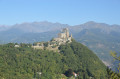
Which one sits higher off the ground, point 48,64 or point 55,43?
point 55,43

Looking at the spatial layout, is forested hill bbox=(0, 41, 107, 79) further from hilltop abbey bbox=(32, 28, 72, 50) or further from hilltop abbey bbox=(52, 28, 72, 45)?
hilltop abbey bbox=(52, 28, 72, 45)

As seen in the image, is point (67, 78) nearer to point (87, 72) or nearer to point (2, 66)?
point (87, 72)

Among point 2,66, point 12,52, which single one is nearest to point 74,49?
point 12,52

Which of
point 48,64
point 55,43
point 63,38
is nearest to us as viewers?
point 48,64

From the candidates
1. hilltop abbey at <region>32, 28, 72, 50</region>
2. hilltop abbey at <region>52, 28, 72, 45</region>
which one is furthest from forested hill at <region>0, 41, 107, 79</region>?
hilltop abbey at <region>52, 28, 72, 45</region>

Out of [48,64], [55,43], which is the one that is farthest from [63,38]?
[48,64]

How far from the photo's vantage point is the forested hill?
65.0m

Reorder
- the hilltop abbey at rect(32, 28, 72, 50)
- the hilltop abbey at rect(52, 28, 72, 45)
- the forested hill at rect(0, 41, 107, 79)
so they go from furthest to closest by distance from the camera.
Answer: the hilltop abbey at rect(52, 28, 72, 45) → the hilltop abbey at rect(32, 28, 72, 50) → the forested hill at rect(0, 41, 107, 79)

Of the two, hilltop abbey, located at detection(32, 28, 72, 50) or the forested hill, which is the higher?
hilltop abbey, located at detection(32, 28, 72, 50)

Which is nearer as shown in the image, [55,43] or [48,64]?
[48,64]

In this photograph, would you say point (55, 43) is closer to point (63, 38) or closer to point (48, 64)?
point (63, 38)

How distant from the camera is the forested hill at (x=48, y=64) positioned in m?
65.0

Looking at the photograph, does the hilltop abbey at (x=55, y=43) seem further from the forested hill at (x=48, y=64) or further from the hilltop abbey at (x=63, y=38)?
the forested hill at (x=48, y=64)

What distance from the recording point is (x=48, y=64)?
75.4m
